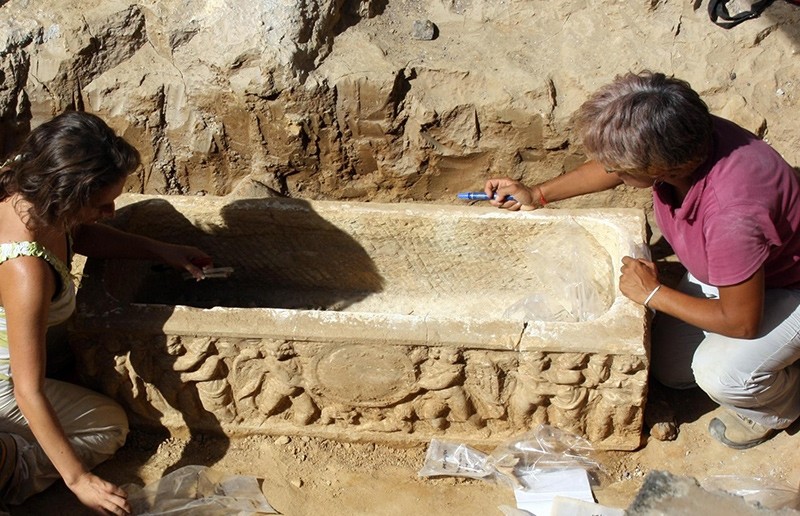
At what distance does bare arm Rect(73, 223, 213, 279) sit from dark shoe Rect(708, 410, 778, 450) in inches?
81.9

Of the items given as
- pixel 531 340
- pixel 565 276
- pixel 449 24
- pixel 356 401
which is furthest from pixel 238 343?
pixel 449 24

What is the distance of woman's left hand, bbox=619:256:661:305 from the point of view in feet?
9.91

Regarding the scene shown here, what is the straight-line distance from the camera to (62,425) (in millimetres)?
3084

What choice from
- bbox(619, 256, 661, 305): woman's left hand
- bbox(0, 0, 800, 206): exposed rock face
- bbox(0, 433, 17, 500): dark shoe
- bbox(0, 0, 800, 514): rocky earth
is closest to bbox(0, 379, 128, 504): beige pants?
bbox(0, 433, 17, 500): dark shoe

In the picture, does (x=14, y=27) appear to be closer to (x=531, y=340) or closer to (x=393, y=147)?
(x=393, y=147)

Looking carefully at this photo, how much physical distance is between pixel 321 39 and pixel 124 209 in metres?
1.24

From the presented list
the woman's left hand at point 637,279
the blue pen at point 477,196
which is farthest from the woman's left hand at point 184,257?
the woman's left hand at point 637,279

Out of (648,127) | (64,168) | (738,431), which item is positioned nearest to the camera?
(648,127)

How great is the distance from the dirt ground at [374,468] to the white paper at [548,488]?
0.06m

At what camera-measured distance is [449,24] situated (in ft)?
14.1

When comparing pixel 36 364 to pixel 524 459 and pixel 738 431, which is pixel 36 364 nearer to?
pixel 524 459

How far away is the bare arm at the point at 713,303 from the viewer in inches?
108

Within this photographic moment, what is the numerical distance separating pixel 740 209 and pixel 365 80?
74.6 inches

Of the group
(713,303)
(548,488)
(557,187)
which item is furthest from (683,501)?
(557,187)
